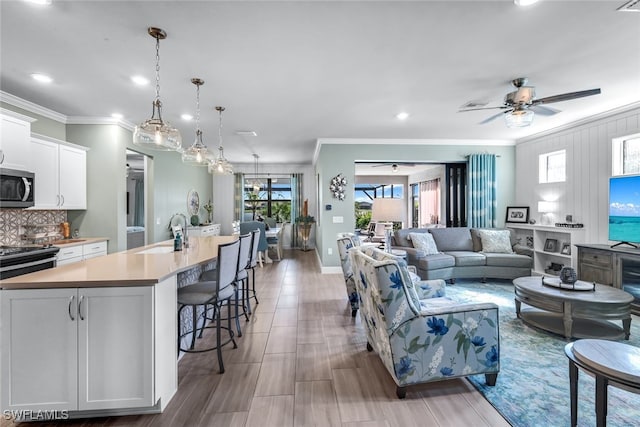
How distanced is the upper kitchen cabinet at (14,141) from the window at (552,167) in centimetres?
762

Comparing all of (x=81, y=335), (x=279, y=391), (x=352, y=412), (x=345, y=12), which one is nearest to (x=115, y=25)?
(x=345, y=12)

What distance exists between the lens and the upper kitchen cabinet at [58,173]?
3.66 metres

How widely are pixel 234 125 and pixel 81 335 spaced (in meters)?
3.78

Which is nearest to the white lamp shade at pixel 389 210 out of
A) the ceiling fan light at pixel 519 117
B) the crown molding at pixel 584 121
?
the ceiling fan light at pixel 519 117

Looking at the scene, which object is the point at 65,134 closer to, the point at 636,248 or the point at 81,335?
the point at 81,335

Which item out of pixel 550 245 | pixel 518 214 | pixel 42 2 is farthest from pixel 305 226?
pixel 42 2

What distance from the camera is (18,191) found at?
3.20 metres

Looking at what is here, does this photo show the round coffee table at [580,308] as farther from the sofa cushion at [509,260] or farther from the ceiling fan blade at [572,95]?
the ceiling fan blade at [572,95]

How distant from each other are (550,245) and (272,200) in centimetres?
731

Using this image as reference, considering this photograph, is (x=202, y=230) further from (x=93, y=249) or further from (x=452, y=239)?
(x=452, y=239)

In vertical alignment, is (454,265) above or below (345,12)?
below

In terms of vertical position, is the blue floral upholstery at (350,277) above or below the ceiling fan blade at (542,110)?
below

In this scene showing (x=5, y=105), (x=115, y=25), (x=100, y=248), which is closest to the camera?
(x=115, y=25)

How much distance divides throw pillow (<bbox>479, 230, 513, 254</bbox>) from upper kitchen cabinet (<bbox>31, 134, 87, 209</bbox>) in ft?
21.4
